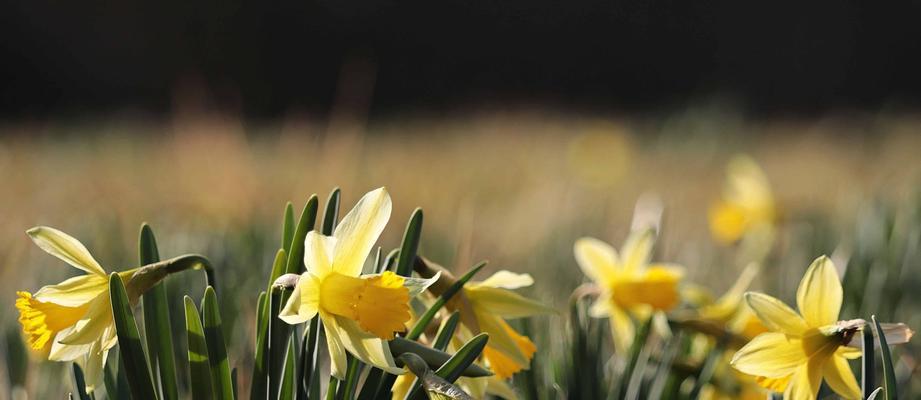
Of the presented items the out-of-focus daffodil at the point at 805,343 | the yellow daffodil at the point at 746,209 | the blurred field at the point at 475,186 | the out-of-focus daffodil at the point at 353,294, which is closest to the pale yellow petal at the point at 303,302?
the out-of-focus daffodil at the point at 353,294

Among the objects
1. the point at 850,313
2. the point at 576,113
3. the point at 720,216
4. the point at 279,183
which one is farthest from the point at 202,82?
the point at 850,313

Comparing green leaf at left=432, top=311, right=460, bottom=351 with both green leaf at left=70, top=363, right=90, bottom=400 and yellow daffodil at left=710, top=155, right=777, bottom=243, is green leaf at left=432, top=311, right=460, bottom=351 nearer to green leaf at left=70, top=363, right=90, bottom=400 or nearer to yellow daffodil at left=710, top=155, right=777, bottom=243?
green leaf at left=70, top=363, right=90, bottom=400

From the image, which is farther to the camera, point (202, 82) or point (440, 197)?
point (202, 82)

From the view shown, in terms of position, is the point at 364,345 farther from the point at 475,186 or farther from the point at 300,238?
the point at 475,186

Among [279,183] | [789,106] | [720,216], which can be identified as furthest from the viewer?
[789,106]

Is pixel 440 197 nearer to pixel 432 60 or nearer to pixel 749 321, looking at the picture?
pixel 749 321

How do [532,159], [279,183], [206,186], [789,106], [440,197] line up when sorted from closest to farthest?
[206,186]
[440,197]
[279,183]
[532,159]
[789,106]
